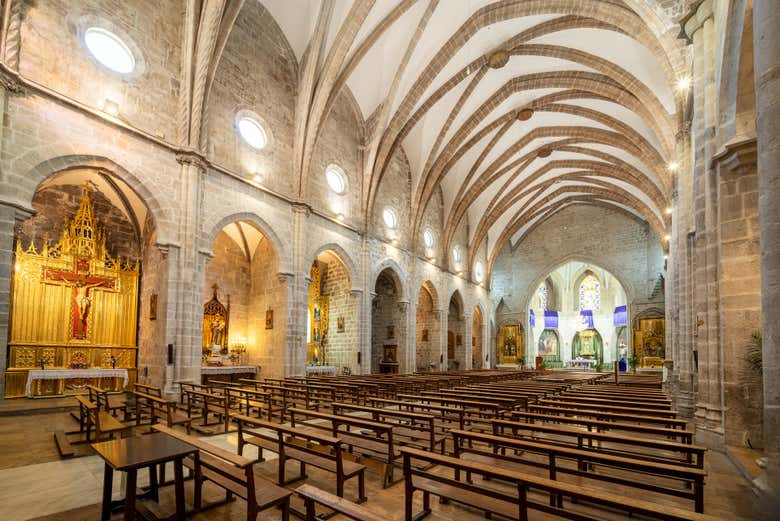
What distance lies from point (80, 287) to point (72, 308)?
66cm

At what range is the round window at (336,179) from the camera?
690 inches

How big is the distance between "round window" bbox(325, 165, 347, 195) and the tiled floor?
1263cm

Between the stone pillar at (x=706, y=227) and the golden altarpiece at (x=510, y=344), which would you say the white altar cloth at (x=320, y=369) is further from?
the golden altarpiece at (x=510, y=344)

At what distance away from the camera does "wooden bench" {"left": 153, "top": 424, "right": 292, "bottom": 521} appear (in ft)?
10.4

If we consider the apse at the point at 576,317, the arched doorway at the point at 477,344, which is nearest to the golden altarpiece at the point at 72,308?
the arched doorway at the point at 477,344

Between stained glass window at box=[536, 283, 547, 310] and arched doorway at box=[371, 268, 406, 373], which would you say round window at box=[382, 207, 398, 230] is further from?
stained glass window at box=[536, 283, 547, 310]

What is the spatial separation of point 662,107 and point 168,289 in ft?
54.9

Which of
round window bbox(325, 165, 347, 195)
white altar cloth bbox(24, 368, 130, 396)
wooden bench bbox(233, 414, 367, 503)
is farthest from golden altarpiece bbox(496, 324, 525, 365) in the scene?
wooden bench bbox(233, 414, 367, 503)

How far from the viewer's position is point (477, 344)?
32.3 metres

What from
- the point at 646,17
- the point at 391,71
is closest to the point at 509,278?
the point at 391,71

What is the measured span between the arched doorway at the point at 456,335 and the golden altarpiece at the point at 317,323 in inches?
407

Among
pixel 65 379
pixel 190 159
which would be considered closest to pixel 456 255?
pixel 190 159

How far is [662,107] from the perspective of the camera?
595 inches

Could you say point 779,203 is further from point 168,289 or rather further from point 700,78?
point 168,289
